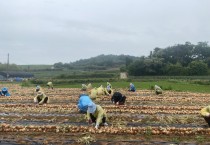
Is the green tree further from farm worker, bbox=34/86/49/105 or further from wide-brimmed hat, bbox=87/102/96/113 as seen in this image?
wide-brimmed hat, bbox=87/102/96/113

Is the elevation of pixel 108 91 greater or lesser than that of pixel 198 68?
lesser

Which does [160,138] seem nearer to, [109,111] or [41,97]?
[109,111]

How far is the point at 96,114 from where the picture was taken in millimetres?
13812

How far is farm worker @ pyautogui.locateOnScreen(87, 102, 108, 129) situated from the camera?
13314mm

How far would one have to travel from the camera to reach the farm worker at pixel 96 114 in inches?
524

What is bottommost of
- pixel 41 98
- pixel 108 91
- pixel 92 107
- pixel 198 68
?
pixel 41 98

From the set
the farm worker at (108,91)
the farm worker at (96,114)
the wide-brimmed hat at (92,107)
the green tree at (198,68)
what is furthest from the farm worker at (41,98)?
the green tree at (198,68)

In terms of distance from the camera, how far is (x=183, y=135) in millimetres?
11898

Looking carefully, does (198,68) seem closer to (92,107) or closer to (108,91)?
(108,91)

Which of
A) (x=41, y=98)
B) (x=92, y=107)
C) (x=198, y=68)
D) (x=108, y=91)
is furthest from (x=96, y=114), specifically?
(x=198, y=68)

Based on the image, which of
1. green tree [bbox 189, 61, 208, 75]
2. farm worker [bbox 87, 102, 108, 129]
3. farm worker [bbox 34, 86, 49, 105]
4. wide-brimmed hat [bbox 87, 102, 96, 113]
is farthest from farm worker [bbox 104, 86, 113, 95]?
green tree [bbox 189, 61, 208, 75]

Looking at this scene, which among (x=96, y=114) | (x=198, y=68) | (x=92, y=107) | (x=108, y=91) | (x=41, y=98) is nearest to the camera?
(x=92, y=107)

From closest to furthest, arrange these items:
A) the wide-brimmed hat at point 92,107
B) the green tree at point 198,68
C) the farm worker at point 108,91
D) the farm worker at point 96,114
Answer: the farm worker at point 96,114
the wide-brimmed hat at point 92,107
the farm worker at point 108,91
the green tree at point 198,68

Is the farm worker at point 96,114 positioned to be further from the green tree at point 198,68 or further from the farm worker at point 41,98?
the green tree at point 198,68
